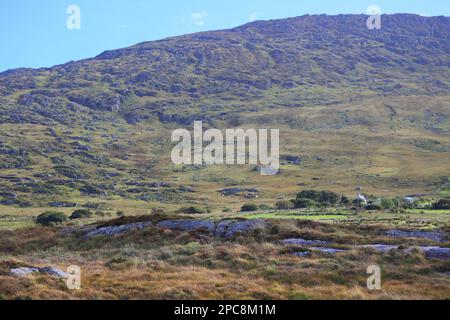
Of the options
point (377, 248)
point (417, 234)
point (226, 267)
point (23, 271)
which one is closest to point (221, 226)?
point (226, 267)

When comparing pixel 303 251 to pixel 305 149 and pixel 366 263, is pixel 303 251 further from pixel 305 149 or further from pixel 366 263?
pixel 305 149

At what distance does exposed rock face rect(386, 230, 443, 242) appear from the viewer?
96.9ft

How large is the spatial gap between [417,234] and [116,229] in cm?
2167

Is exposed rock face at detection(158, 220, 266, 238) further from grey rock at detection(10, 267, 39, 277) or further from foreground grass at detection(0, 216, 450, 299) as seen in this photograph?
grey rock at detection(10, 267, 39, 277)

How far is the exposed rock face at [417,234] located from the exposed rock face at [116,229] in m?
18.0

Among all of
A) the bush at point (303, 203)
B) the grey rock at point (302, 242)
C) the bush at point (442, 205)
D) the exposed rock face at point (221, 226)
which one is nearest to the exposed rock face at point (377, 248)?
the grey rock at point (302, 242)

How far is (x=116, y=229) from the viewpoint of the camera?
36281mm

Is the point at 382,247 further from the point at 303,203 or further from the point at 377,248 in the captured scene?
the point at 303,203

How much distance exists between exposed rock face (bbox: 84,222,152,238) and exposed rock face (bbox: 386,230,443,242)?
1802 cm

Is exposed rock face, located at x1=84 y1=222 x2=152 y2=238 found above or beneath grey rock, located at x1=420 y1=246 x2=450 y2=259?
beneath

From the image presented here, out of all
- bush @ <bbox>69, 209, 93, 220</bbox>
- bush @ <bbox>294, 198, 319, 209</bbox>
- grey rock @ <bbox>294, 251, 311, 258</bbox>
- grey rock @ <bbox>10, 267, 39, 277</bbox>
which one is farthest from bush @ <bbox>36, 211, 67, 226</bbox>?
grey rock @ <bbox>294, 251, 311, 258</bbox>
